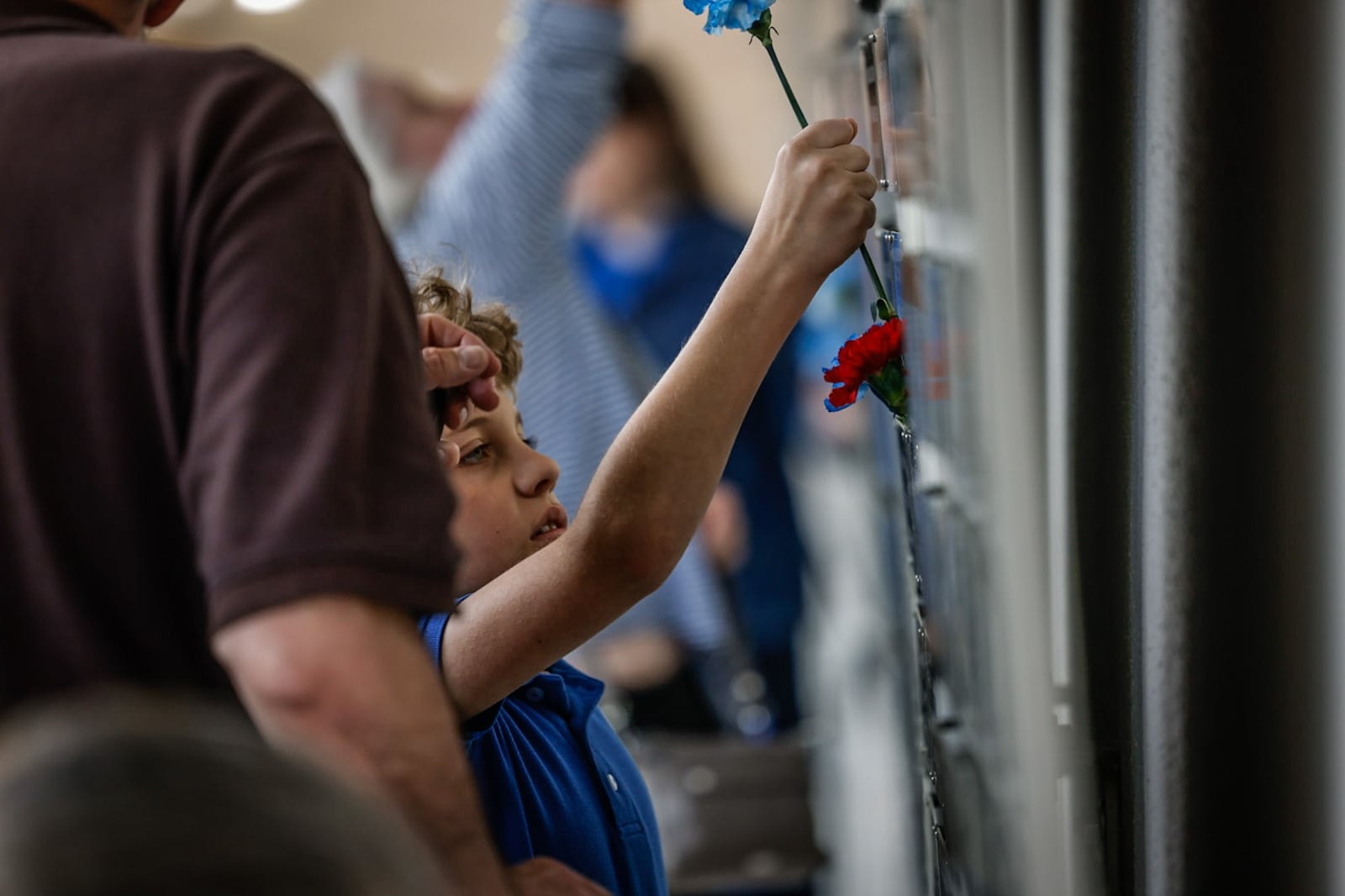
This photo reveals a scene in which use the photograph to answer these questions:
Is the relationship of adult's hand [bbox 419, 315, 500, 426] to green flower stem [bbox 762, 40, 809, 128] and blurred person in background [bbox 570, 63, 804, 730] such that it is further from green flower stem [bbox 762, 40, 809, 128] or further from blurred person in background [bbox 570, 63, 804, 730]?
blurred person in background [bbox 570, 63, 804, 730]

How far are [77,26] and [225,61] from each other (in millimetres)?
113

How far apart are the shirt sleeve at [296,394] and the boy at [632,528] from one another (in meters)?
0.29

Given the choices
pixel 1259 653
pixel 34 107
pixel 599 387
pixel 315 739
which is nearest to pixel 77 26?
pixel 34 107

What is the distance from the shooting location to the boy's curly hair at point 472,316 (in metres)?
1.26

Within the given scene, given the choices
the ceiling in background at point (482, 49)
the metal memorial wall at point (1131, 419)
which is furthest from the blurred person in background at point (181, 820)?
the ceiling in background at point (482, 49)

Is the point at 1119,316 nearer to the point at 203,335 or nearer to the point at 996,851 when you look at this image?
the point at 996,851

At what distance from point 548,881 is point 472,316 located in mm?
591

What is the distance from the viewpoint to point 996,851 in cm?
96

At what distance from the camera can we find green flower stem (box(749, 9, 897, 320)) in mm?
1049

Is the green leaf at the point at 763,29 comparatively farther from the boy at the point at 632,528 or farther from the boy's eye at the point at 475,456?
the boy's eye at the point at 475,456

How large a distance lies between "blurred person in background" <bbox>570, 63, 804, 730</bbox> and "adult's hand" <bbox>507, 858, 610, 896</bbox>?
81.5 inches

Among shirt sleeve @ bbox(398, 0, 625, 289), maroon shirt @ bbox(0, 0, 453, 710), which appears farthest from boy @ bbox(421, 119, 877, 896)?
shirt sleeve @ bbox(398, 0, 625, 289)

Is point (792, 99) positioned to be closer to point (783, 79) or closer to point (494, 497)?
point (783, 79)

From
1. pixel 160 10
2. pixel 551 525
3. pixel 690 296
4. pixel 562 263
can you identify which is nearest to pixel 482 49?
pixel 690 296
